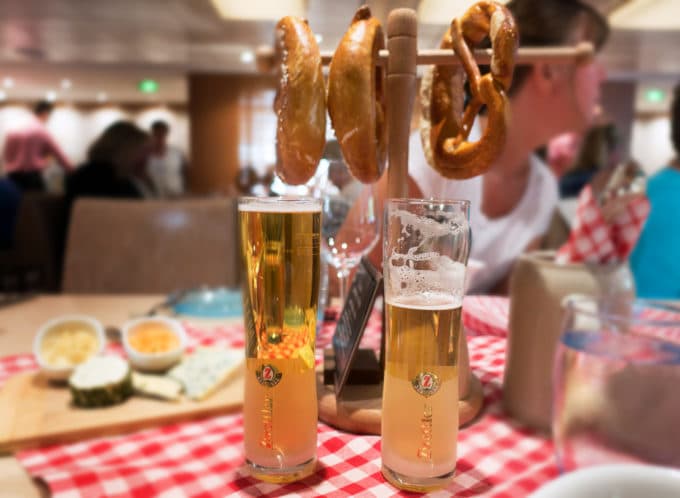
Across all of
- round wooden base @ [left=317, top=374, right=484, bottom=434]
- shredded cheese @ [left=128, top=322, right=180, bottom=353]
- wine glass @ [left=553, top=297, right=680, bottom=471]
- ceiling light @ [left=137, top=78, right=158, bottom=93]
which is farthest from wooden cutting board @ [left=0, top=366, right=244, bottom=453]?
ceiling light @ [left=137, top=78, right=158, bottom=93]

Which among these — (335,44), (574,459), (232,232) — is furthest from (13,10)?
(574,459)

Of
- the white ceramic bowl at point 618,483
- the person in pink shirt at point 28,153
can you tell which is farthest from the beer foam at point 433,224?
the person in pink shirt at point 28,153

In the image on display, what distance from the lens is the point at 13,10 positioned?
486 cm

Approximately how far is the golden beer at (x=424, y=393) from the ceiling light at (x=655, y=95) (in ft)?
30.5

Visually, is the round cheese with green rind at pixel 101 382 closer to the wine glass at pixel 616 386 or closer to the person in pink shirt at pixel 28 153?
the wine glass at pixel 616 386

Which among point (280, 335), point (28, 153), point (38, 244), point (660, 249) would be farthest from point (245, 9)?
point (280, 335)

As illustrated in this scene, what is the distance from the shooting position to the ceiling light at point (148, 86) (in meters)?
8.18

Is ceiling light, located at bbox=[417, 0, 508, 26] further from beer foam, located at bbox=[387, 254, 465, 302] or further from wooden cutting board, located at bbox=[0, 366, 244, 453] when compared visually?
wooden cutting board, located at bbox=[0, 366, 244, 453]

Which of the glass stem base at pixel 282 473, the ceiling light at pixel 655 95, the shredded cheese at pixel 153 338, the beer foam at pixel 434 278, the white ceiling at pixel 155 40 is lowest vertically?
the shredded cheese at pixel 153 338

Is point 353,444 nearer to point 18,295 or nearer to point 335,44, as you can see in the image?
point 335,44

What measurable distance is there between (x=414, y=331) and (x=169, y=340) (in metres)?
0.69

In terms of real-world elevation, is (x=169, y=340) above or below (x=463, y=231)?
below

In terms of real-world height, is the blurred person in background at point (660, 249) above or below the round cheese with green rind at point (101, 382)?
above

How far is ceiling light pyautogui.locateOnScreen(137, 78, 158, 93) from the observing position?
8175 mm
